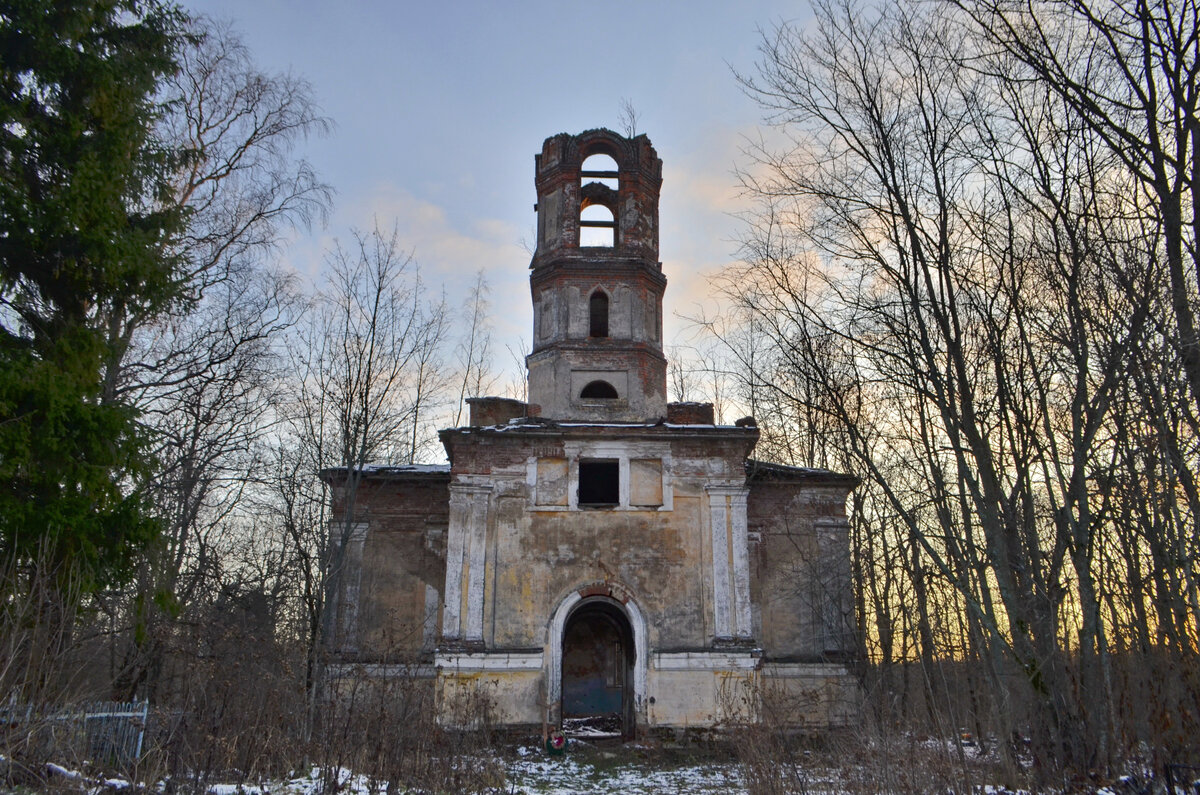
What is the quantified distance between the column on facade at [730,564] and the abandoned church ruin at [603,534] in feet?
0.10

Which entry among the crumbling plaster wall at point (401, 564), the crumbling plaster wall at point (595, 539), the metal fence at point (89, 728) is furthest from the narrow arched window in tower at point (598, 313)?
the metal fence at point (89, 728)

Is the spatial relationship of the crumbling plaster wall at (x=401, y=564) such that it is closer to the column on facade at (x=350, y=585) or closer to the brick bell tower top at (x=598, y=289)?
the column on facade at (x=350, y=585)

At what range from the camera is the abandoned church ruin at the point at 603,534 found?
15.5 metres

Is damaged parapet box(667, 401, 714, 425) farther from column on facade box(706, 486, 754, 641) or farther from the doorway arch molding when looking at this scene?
the doorway arch molding

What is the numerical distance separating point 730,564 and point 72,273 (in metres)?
11.9

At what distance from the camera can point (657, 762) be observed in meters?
13.8

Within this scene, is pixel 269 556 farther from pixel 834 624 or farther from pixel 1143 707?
pixel 1143 707

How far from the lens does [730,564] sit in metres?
16.2

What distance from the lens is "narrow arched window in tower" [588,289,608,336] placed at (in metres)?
18.7

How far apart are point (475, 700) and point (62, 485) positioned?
7555 mm

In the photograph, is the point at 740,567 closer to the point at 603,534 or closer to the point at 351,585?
the point at 603,534

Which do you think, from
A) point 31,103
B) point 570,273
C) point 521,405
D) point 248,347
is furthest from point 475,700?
point 31,103

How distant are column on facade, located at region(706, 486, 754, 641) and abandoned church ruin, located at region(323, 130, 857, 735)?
0.03 meters

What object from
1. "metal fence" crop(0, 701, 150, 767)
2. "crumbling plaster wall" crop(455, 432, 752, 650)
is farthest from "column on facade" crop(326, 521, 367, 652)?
"metal fence" crop(0, 701, 150, 767)
